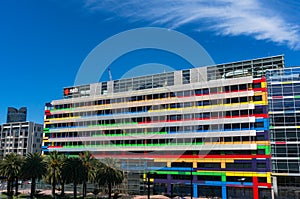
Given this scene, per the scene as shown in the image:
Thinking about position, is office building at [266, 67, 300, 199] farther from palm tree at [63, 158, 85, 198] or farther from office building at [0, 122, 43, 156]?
office building at [0, 122, 43, 156]

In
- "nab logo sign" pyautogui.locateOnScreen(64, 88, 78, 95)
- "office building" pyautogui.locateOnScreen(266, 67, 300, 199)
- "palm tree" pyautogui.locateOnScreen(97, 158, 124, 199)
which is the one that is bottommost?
"palm tree" pyautogui.locateOnScreen(97, 158, 124, 199)

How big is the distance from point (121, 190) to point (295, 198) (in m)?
37.2

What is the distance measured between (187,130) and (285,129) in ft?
70.3

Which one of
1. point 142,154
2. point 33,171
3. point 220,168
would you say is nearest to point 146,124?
point 142,154

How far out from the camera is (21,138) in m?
133

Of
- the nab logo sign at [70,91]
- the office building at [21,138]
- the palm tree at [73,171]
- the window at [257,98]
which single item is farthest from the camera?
the office building at [21,138]

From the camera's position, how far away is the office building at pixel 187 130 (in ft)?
214

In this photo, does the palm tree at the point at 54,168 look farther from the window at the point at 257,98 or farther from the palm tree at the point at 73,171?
the window at the point at 257,98

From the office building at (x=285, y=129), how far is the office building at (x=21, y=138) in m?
105

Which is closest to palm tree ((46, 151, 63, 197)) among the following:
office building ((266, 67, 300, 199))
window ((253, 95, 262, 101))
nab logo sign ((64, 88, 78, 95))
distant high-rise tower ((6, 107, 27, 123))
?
window ((253, 95, 262, 101))

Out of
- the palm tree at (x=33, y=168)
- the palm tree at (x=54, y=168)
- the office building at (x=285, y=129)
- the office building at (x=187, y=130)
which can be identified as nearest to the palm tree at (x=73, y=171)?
the palm tree at (x=54, y=168)

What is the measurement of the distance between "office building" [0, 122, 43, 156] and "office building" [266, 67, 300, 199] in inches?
4115

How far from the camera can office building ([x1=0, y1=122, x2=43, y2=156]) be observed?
132 meters

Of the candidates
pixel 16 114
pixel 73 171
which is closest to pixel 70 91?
pixel 73 171
